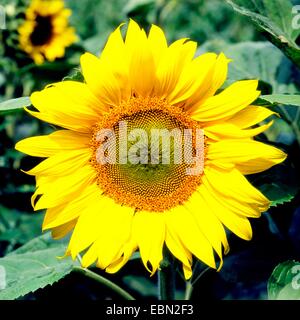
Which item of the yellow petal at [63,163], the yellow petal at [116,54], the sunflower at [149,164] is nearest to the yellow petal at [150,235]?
the sunflower at [149,164]

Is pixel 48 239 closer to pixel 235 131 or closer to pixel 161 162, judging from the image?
pixel 161 162

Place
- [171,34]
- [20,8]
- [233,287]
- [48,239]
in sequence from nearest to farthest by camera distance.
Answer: [48,239]
[233,287]
[20,8]
[171,34]

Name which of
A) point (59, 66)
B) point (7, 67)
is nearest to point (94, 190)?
point (59, 66)

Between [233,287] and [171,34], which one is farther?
[171,34]

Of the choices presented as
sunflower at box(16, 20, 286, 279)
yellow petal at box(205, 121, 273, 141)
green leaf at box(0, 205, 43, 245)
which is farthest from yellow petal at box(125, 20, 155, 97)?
green leaf at box(0, 205, 43, 245)

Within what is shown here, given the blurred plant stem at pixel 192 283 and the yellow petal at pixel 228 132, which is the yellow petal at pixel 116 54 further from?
the blurred plant stem at pixel 192 283

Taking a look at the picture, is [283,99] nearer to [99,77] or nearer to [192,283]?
[99,77]
